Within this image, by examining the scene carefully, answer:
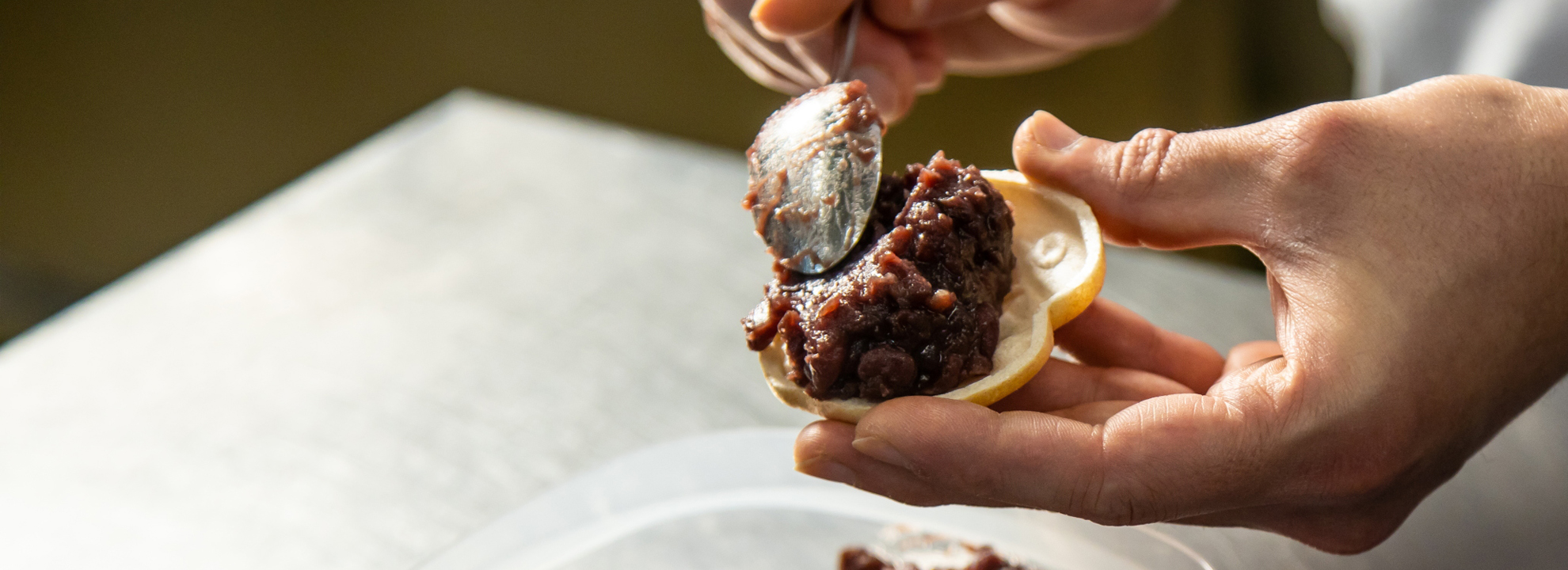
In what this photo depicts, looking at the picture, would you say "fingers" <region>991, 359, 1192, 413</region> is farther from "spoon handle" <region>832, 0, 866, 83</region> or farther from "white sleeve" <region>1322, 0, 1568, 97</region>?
"white sleeve" <region>1322, 0, 1568, 97</region>

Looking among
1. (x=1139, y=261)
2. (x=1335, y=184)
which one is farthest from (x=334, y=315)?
(x=1335, y=184)

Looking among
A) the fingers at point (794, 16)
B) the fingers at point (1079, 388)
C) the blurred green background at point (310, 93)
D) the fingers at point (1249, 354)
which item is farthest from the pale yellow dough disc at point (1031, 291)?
the blurred green background at point (310, 93)

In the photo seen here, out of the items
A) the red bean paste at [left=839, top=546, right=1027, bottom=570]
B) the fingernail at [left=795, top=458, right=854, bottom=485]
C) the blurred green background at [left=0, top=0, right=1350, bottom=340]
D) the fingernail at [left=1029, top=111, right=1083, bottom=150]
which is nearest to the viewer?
the fingernail at [left=795, top=458, right=854, bottom=485]

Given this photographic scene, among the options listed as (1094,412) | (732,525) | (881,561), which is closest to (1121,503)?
(1094,412)

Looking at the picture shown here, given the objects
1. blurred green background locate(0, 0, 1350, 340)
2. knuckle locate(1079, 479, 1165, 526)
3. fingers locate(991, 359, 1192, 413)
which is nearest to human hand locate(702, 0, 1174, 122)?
fingers locate(991, 359, 1192, 413)

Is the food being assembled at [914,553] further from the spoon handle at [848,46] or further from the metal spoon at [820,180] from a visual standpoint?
the spoon handle at [848,46]
